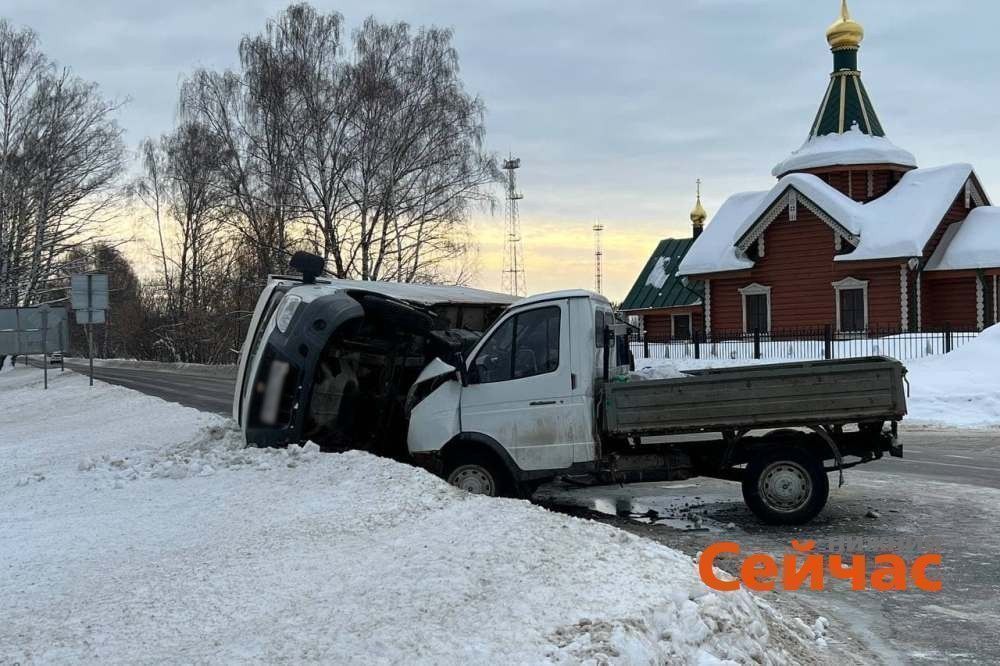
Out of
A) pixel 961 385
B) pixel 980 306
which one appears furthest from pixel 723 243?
pixel 961 385

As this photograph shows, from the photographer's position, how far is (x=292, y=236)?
37500 millimetres

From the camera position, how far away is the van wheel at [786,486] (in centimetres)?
858

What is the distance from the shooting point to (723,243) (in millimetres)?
36688

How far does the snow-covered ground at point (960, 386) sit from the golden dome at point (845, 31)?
16642mm

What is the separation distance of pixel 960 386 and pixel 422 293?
15092 millimetres

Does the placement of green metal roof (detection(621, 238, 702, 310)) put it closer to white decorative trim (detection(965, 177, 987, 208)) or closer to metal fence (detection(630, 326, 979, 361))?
metal fence (detection(630, 326, 979, 361))

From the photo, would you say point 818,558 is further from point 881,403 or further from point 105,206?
point 105,206

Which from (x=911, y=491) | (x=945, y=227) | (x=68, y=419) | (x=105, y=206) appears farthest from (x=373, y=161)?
(x=911, y=491)

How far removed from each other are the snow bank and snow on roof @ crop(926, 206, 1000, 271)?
6.59 meters

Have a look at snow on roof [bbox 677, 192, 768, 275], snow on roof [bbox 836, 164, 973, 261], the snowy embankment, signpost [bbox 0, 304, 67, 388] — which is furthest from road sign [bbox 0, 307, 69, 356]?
snow on roof [bbox 836, 164, 973, 261]

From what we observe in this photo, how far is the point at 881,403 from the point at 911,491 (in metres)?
2.74

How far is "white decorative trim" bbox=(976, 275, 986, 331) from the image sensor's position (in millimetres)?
31094

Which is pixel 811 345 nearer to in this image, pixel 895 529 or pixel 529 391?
pixel 895 529

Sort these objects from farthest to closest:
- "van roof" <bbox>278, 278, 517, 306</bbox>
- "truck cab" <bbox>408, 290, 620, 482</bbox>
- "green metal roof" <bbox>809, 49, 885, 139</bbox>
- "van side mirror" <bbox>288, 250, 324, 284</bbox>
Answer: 1. "green metal roof" <bbox>809, 49, 885, 139</bbox>
2. "van side mirror" <bbox>288, 250, 324, 284</bbox>
3. "van roof" <bbox>278, 278, 517, 306</bbox>
4. "truck cab" <bbox>408, 290, 620, 482</bbox>
